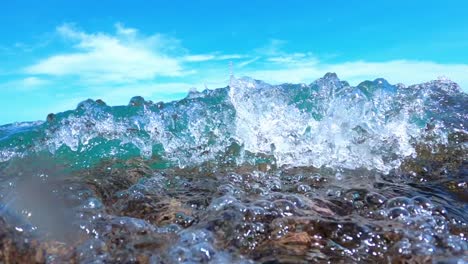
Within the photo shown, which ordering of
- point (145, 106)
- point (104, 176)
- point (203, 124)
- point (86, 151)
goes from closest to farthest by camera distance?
point (104, 176)
point (86, 151)
point (203, 124)
point (145, 106)

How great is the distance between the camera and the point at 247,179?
16.5 ft

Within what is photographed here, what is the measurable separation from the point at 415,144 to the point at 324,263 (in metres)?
4.77

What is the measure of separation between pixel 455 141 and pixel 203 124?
15.3ft

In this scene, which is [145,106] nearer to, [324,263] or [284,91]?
[284,91]

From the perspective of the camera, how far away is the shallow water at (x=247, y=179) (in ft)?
9.61

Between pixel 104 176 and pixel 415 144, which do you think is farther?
pixel 415 144

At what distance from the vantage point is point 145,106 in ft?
27.3

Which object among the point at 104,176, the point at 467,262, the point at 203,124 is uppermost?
the point at 203,124

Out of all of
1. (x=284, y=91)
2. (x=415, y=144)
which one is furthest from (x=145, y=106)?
(x=415, y=144)

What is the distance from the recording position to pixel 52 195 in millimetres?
4012

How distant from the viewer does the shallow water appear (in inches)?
115

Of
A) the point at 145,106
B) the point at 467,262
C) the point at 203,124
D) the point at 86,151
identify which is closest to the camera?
the point at 467,262

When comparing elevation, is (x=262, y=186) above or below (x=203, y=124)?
below

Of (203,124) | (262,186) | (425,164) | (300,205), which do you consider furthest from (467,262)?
(203,124)
